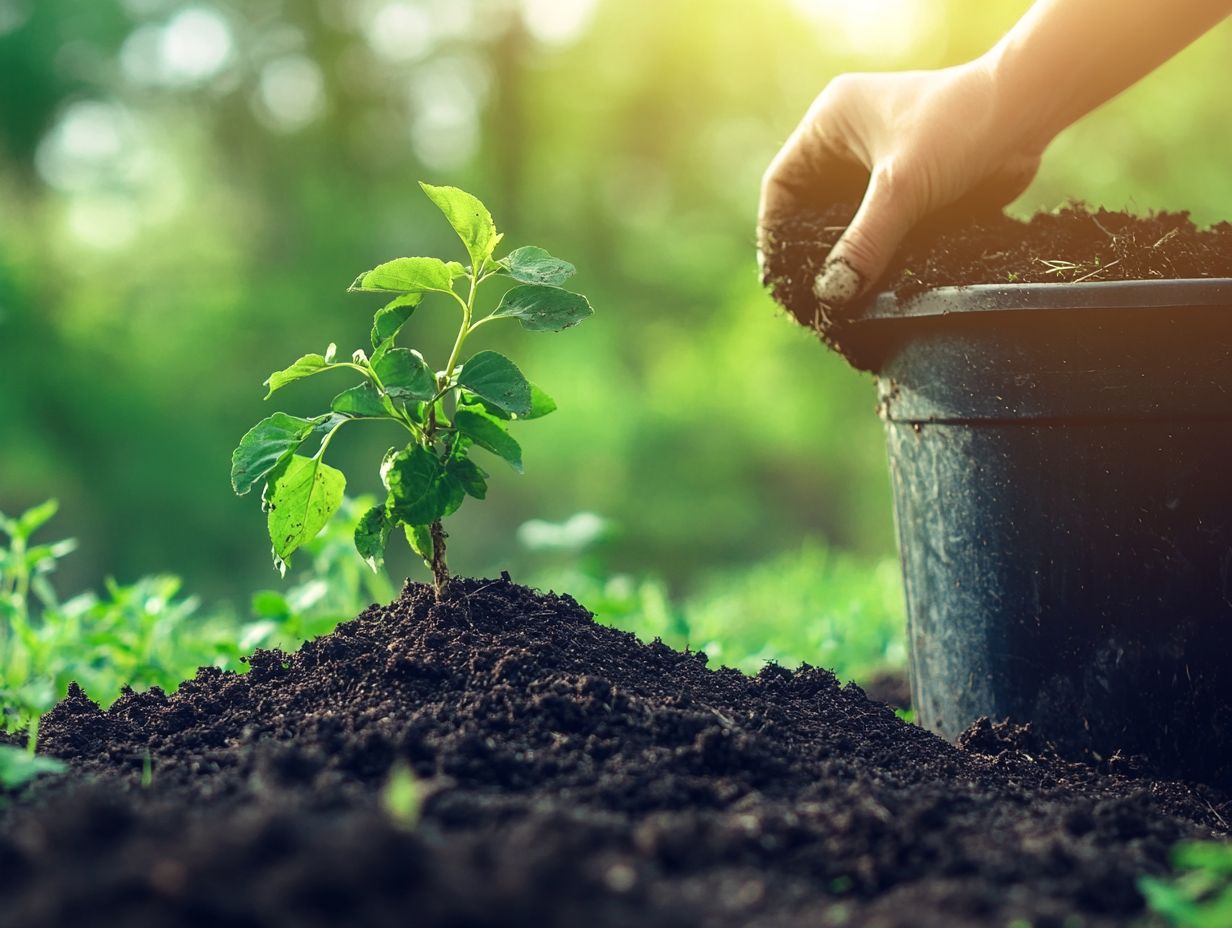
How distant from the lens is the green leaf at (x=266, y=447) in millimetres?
1674

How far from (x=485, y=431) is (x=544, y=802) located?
0.62 metres

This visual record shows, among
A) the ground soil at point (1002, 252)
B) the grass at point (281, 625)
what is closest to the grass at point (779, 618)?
the grass at point (281, 625)

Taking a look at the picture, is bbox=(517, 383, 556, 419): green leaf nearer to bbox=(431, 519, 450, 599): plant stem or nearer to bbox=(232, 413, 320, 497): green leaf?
bbox=(431, 519, 450, 599): plant stem

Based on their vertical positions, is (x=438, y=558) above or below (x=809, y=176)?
below

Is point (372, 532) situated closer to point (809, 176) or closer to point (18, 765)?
point (18, 765)

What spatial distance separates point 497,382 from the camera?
167 cm

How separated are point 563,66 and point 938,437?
9.96m

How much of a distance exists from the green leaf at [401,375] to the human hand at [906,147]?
2.73ft

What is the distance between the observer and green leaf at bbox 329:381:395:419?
1641mm

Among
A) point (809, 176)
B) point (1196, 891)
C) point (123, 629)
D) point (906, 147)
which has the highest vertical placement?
point (809, 176)

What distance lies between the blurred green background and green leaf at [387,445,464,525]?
6.80 metres

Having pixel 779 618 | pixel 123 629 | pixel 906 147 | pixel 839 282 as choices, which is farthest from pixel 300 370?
pixel 779 618

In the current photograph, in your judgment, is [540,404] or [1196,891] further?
[540,404]

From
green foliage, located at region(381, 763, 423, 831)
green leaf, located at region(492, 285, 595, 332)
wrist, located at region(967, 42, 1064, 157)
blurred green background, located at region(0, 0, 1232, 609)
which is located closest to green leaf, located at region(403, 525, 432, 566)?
green leaf, located at region(492, 285, 595, 332)
